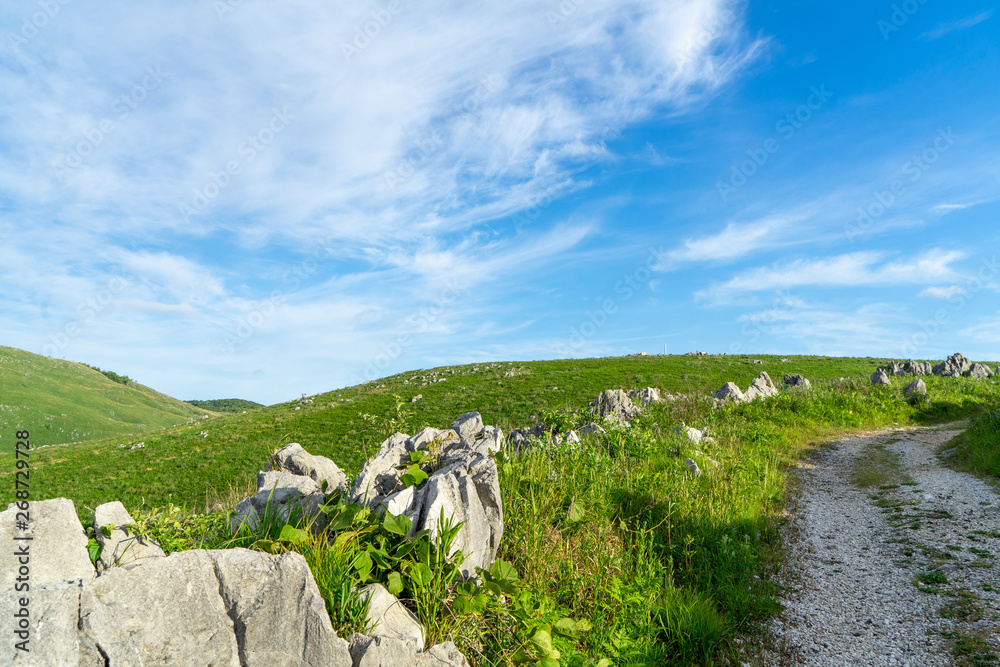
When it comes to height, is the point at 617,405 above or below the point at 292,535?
above

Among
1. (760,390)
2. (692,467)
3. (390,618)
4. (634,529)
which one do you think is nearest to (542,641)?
(390,618)

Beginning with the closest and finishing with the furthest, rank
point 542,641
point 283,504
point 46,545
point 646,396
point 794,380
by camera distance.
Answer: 1. point 46,545
2. point 542,641
3. point 283,504
4. point 646,396
5. point 794,380

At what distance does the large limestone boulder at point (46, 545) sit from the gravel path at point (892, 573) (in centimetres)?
678

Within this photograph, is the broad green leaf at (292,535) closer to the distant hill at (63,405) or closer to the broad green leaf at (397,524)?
the broad green leaf at (397,524)

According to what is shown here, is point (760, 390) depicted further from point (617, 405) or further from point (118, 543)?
point (118, 543)

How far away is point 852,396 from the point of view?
21578 millimetres

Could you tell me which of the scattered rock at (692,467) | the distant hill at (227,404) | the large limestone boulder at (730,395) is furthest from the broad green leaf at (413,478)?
the distant hill at (227,404)

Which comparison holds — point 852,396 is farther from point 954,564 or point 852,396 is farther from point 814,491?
point 954,564

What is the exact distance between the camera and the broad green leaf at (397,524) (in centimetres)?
468

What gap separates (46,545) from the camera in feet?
11.5

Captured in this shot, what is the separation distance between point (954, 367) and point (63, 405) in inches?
2491

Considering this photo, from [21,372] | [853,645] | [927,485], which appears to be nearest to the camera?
[853,645]

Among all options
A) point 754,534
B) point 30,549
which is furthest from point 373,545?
point 754,534

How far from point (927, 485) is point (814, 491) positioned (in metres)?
2.39
